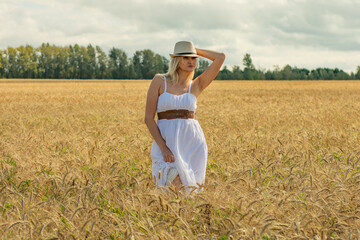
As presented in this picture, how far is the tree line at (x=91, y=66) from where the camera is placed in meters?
91.2

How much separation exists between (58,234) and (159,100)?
70.3 inches

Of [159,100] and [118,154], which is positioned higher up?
[159,100]

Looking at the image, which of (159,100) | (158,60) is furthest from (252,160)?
(158,60)

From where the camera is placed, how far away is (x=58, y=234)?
10.5 feet

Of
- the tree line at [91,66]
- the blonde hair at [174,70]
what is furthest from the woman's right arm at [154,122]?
the tree line at [91,66]

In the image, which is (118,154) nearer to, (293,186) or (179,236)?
(293,186)

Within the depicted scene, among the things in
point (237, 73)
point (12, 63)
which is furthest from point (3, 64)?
point (237, 73)

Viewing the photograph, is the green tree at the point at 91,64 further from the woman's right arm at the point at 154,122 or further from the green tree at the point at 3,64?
the woman's right arm at the point at 154,122

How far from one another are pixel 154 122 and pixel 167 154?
342 mm

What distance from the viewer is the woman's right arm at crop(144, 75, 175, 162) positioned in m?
4.52

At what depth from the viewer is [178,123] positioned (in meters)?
4.55

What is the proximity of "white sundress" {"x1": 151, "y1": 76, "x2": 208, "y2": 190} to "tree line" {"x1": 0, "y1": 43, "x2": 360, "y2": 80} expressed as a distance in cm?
8489

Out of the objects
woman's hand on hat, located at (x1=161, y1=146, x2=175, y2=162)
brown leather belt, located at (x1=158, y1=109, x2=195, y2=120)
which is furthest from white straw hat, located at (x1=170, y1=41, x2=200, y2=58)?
woman's hand on hat, located at (x1=161, y1=146, x2=175, y2=162)

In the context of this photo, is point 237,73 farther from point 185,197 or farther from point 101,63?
point 185,197
